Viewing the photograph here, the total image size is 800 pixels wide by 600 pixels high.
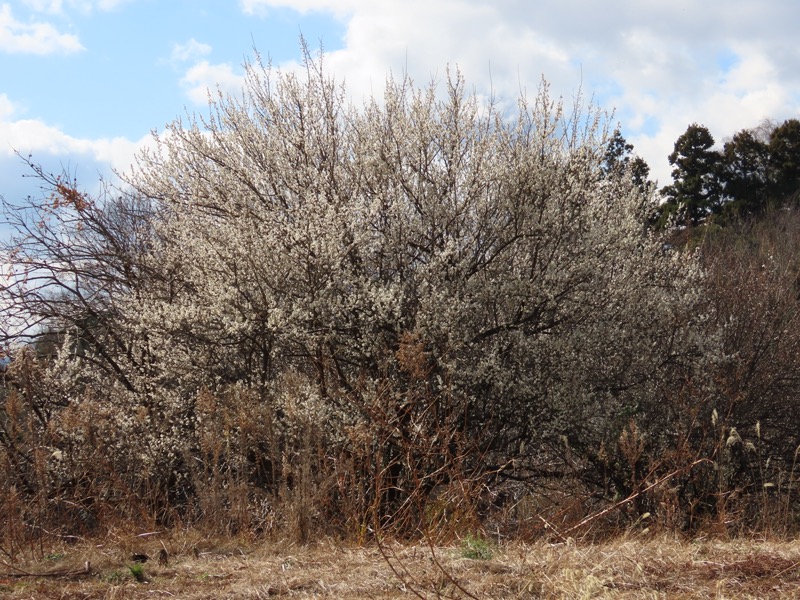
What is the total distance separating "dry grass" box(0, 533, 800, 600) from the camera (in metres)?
3.49

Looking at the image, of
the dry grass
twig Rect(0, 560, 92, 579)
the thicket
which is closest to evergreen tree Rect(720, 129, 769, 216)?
the thicket

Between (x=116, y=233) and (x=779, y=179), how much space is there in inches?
954

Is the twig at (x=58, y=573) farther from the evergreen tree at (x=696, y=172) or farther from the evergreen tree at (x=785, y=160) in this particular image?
the evergreen tree at (x=785, y=160)

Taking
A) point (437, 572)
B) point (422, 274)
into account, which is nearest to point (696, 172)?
point (422, 274)

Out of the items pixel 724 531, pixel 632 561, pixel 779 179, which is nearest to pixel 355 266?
pixel 724 531

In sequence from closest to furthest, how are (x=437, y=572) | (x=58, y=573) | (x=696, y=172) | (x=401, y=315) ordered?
1. (x=437, y=572)
2. (x=58, y=573)
3. (x=401, y=315)
4. (x=696, y=172)

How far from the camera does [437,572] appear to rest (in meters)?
3.79

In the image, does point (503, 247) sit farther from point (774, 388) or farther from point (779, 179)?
point (779, 179)

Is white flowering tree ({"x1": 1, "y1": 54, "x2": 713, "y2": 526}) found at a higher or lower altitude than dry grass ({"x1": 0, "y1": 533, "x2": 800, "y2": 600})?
higher

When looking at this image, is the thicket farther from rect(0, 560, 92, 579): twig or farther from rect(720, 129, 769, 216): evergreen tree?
rect(720, 129, 769, 216): evergreen tree

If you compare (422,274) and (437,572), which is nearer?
(437,572)

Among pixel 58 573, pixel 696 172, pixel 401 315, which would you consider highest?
pixel 696 172

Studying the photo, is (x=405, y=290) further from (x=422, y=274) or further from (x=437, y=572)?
(x=437, y=572)

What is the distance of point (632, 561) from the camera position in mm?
3852
